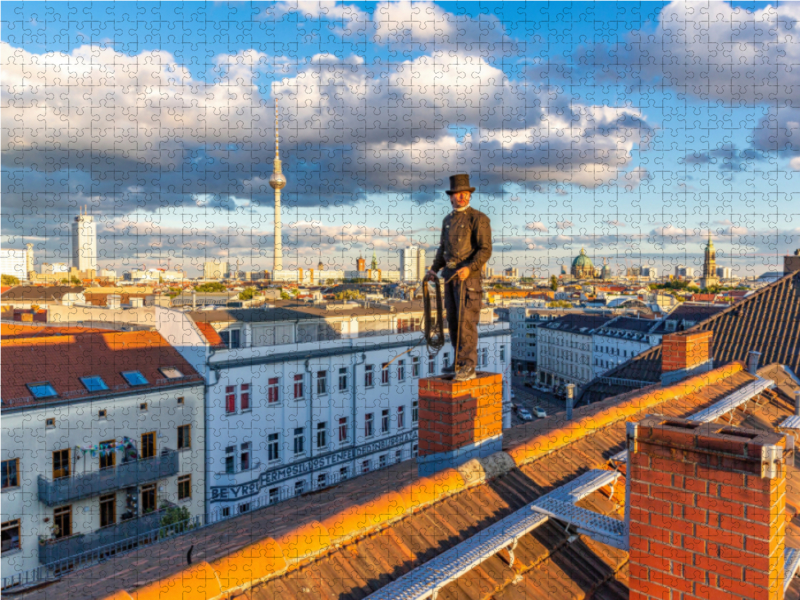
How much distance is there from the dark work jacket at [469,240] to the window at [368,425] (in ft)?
78.6

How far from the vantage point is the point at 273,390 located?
999 inches

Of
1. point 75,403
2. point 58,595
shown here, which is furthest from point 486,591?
point 75,403

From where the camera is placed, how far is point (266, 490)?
24.8 m

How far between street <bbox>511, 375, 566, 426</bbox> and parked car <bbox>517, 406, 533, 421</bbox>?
38 cm

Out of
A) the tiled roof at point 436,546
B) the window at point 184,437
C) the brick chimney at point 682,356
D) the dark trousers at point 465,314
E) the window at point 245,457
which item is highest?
the dark trousers at point 465,314

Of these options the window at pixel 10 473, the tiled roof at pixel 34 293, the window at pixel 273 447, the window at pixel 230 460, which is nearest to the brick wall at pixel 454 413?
the window at pixel 10 473

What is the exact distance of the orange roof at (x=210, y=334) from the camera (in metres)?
24.2

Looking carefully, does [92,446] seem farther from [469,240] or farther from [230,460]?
[469,240]

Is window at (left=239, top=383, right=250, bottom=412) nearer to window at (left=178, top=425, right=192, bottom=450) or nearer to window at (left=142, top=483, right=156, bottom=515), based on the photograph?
window at (left=178, top=425, right=192, bottom=450)

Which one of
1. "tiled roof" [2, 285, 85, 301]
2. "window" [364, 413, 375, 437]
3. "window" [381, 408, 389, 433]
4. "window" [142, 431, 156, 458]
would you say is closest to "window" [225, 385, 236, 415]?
"window" [142, 431, 156, 458]

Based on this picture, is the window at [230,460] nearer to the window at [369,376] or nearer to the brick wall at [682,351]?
the window at [369,376]

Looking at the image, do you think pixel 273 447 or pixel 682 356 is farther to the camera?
pixel 273 447

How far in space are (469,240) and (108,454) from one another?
61.5 feet

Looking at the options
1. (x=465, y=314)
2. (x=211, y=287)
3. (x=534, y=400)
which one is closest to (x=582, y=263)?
(x=534, y=400)
